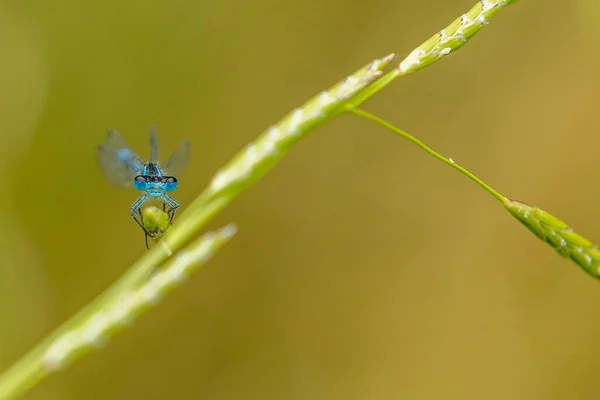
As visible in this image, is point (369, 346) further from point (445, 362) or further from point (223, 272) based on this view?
point (223, 272)

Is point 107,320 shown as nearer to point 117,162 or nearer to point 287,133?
point 287,133

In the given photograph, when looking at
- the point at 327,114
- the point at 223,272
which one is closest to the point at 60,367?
the point at 327,114

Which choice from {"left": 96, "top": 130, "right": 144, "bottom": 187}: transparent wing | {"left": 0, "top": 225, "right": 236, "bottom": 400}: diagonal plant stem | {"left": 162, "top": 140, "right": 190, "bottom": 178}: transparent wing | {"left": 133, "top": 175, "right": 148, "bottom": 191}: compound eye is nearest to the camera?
{"left": 0, "top": 225, "right": 236, "bottom": 400}: diagonal plant stem

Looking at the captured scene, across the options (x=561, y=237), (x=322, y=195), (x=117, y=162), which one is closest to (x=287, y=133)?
(x=561, y=237)

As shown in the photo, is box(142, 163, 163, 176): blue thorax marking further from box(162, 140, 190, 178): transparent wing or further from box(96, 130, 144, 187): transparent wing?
box(162, 140, 190, 178): transparent wing

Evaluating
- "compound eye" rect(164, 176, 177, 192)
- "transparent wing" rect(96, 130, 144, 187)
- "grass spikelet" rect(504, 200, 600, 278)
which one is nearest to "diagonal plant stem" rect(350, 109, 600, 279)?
"grass spikelet" rect(504, 200, 600, 278)
